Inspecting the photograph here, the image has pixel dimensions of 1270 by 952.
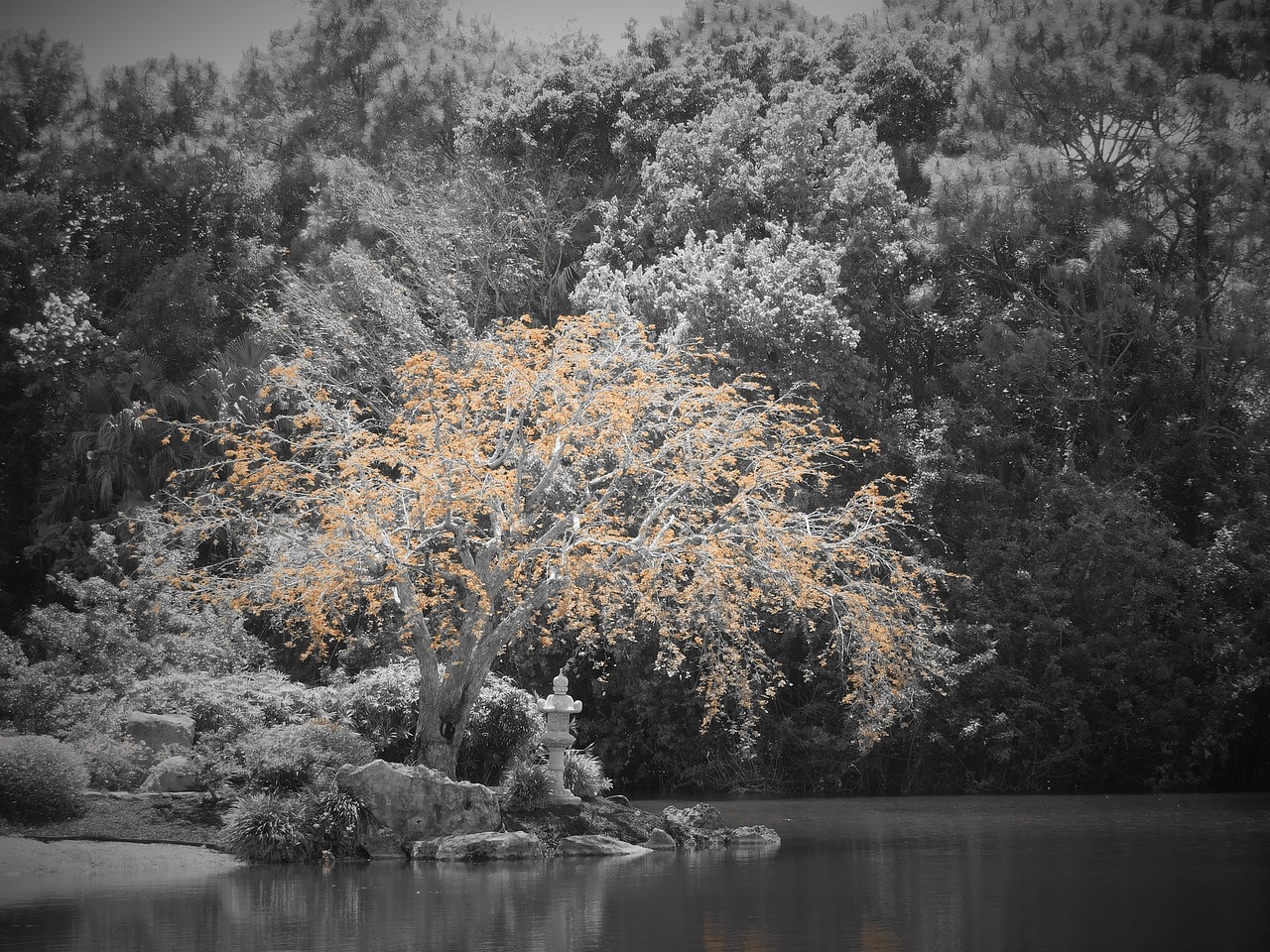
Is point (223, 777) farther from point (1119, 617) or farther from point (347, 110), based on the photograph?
point (347, 110)

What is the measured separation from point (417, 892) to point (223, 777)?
17.0 feet

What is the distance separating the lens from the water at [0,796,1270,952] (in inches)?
277

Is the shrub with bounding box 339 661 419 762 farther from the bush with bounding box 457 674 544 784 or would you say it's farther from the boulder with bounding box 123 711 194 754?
the boulder with bounding box 123 711 194 754

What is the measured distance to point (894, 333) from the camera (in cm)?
2353

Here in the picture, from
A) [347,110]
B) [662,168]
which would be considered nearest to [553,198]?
[662,168]

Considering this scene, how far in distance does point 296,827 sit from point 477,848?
178 cm

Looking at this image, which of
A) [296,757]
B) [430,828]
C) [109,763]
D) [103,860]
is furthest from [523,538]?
[103,860]

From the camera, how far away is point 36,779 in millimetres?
12352

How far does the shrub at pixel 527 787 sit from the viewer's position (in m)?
13.4

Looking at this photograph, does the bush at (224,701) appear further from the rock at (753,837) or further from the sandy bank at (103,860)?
the rock at (753,837)

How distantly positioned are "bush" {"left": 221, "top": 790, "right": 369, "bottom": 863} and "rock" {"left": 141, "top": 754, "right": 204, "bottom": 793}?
1803mm

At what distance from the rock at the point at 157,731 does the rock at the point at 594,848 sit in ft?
17.1

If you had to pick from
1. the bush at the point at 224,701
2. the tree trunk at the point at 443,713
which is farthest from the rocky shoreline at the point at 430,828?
the bush at the point at 224,701

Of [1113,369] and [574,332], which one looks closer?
[574,332]
